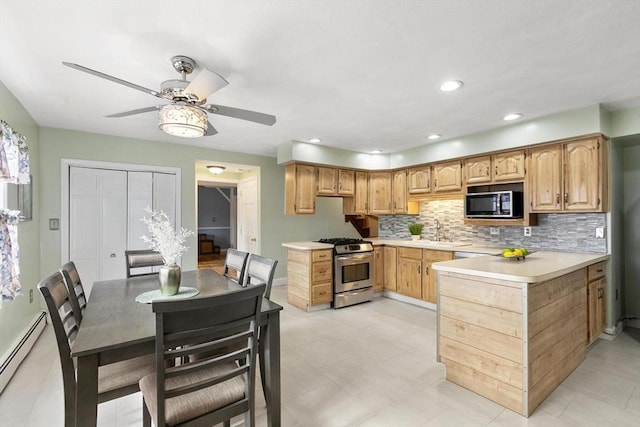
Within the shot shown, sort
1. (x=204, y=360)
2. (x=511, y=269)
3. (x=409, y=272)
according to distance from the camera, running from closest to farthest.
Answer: (x=204, y=360), (x=511, y=269), (x=409, y=272)

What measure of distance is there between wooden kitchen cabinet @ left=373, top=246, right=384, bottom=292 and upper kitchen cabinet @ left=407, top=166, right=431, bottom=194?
3.52ft

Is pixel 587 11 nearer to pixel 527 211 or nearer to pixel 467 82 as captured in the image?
pixel 467 82

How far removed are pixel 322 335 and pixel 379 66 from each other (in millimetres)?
2694

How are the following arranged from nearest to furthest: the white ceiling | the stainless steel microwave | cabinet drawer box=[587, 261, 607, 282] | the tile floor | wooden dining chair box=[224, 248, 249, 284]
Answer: the white ceiling → the tile floor → wooden dining chair box=[224, 248, 249, 284] → cabinet drawer box=[587, 261, 607, 282] → the stainless steel microwave

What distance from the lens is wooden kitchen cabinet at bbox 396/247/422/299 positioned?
4.30 meters

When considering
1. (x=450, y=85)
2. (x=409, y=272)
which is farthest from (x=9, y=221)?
(x=409, y=272)

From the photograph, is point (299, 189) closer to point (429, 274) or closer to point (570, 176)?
point (429, 274)

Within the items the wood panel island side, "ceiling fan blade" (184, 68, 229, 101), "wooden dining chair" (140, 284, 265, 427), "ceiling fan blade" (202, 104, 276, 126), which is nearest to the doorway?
"ceiling fan blade" (202, 104, 276, 126)

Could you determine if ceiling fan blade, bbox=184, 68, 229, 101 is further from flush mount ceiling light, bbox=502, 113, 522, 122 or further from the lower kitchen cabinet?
flush mount ceiling light, bbox=502, 113, 522, 122

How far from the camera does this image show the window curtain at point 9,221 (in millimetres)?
2108

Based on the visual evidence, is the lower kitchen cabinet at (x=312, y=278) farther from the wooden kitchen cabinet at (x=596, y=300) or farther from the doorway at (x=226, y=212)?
the wooden kitchen cabinet at (x=596, y=300)

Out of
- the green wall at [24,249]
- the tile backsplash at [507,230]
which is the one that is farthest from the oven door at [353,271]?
the green wall at [24,249]

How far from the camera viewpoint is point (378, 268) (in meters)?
4.81

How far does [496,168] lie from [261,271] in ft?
10.6
